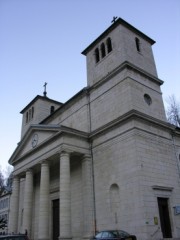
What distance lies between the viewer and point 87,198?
20688mm

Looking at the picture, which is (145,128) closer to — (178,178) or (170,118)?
(178,178)

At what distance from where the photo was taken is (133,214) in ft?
56.3

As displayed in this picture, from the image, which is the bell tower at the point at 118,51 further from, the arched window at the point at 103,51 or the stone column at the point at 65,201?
the stone column at the point at 65,201

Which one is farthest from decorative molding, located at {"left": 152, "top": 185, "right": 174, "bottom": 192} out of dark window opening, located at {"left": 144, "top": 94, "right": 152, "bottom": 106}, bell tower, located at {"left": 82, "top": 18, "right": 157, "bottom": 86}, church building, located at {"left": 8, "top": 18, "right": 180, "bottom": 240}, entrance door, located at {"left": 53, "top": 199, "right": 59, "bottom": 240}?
entrance door, located at {"left": 53, "top": 199, "right": 59, "bottom": 240}

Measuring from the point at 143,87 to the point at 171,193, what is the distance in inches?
348

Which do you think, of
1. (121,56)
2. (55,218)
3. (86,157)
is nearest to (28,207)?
(55,218)

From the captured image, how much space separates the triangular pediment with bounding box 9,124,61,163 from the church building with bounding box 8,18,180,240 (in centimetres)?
10

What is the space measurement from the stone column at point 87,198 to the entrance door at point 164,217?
5.22 m

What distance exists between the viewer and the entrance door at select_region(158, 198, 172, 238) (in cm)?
1792

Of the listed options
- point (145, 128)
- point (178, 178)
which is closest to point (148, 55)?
point (145, 128)

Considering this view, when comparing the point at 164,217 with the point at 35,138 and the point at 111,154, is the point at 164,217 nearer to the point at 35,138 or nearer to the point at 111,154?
the point at 111,154

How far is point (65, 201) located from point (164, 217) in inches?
278

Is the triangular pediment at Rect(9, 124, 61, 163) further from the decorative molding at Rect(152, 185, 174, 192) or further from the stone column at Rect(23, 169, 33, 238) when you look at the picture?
the decorative molding at Rect(152, 185, 174, 192)

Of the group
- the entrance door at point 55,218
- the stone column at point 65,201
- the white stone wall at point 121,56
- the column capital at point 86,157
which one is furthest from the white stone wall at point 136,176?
the white stone wall at point 121,56
